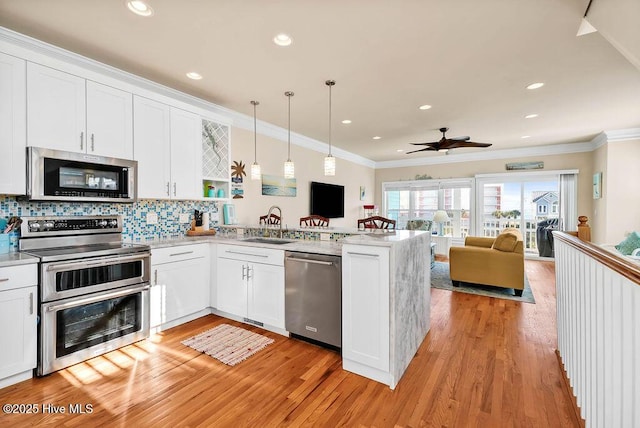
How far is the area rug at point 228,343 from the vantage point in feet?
7.99

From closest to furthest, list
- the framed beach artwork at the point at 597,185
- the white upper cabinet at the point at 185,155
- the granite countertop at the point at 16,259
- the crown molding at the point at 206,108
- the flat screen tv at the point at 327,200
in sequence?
the granite countertop at the point at 16,259 < the crown molding at the point at 206,108 < the white upper cabinet at the point at 185,155 < the framed beach artwork at the point at 597,185 < the flat screen tv at the point at 327,200

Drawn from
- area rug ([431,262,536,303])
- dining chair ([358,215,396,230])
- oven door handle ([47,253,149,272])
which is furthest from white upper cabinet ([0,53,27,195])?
area rug ([431,262,536,303])

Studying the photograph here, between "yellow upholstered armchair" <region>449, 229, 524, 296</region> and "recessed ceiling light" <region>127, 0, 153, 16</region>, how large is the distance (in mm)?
4626

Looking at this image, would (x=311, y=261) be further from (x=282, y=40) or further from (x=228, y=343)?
(x=282, y=40)

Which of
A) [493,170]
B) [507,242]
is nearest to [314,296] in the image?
[507,242]

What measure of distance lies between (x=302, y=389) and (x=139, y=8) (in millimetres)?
2921

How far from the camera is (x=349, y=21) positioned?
2156 millimetres

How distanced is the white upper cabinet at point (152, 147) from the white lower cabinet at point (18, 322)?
1.16 meters

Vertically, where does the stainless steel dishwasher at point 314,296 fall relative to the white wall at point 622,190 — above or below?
below

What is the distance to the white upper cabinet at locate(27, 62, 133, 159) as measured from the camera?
88.9 inches

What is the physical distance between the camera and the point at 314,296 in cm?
251

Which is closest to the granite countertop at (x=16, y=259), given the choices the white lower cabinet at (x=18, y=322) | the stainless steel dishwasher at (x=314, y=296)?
the white lower cabinet at (x=18, y=322)

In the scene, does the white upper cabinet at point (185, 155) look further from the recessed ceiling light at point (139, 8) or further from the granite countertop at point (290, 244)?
the recessed ceiling light at point (139, 8)

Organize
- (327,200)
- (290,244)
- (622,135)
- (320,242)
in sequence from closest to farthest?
1. (290,244)
2. (320,242)
3. (622,135)
4. (327,200)
